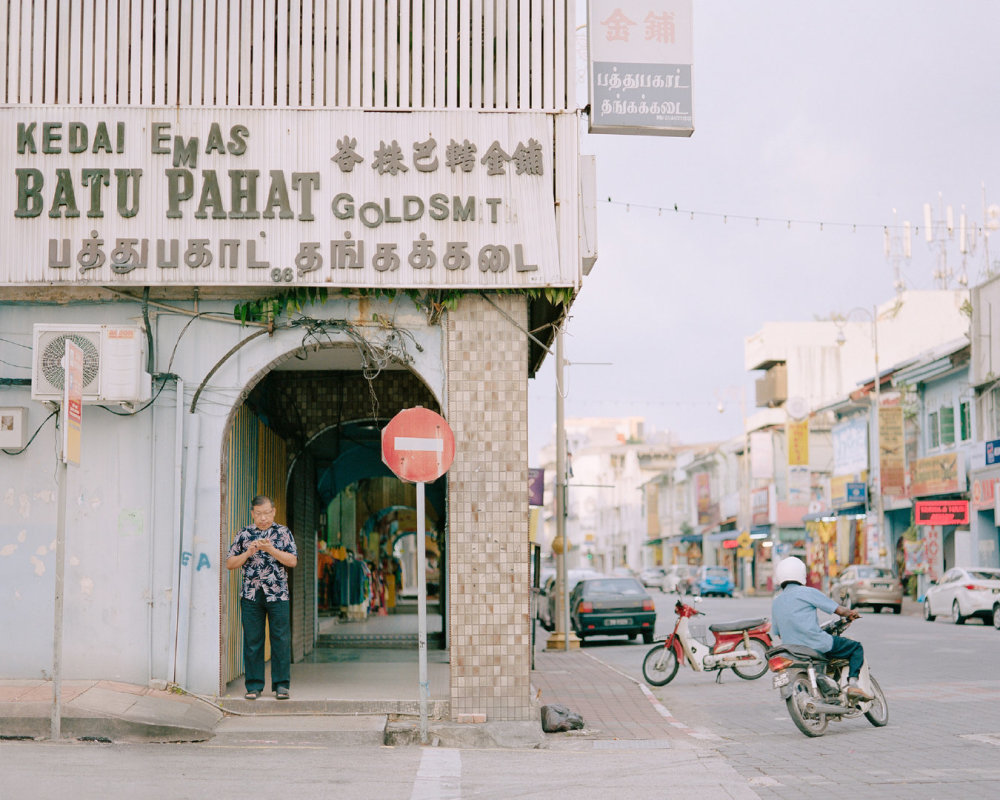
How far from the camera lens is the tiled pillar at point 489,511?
1069cm

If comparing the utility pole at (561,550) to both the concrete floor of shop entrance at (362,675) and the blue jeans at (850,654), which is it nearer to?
the concrete floor of shop entrance at (362,675)

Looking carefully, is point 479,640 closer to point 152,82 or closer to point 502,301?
point 502,301

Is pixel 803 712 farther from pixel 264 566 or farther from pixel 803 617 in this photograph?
pixel 264 566

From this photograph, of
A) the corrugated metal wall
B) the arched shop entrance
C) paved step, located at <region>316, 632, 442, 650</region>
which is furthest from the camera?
paved step, located at <region>316, 632, 442, 650</region>

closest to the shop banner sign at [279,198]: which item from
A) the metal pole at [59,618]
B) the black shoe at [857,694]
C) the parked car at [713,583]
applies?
the metal pole at [59,618]

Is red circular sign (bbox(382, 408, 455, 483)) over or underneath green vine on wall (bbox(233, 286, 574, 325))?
underneath

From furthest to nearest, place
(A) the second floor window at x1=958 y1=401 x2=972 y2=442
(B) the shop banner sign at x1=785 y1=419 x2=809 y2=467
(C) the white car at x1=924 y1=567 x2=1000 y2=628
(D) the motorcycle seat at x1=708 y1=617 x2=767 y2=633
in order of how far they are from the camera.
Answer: (B) the shop banner sign at x1=785 y1=419 x2=809 y2=467
(A) the second floor window at x1=958 y1=401 x2=972 y2=442
(C) the white car at x1=924 y1=567 x2=1000 y2=628
(D) the motorcycle seat at x1=708 y1=617 x2=767 y2=633

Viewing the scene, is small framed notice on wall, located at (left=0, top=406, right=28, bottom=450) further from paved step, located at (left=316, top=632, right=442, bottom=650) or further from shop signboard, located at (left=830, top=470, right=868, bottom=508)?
shop signboard, located at (left=830, top=470, right=868, bottom=508)

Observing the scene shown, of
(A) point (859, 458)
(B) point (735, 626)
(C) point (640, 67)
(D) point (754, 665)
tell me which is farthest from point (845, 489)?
(C) point (640, 67)

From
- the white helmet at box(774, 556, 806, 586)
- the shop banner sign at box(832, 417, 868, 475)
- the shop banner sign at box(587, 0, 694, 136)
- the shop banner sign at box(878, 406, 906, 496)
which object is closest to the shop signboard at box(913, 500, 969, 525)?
the shop banner sign at box(878, 406, 906, 496)

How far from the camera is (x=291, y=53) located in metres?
11.2

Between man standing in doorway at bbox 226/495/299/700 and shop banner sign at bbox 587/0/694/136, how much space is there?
463 centimetres

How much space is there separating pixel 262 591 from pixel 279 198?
135 inches

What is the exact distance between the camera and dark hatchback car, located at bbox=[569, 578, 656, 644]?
24875 mm
